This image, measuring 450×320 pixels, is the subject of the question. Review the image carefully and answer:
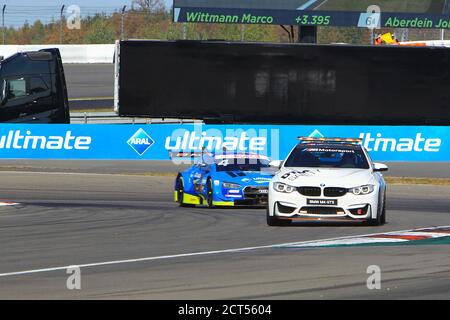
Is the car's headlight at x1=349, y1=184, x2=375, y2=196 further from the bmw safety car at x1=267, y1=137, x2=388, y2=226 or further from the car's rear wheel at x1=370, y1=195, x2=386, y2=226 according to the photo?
the car's rear wheel at x1=370, y1=195, x2=386, y2=226

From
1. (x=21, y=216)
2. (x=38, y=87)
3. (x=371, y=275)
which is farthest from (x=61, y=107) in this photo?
(x=371, y=275)

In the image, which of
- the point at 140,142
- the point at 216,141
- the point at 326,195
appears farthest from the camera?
the point at 140,142

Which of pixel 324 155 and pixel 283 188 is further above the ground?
pixel 324 155

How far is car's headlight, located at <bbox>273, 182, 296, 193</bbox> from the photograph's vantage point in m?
16.1

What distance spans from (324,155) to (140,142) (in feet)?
46.4

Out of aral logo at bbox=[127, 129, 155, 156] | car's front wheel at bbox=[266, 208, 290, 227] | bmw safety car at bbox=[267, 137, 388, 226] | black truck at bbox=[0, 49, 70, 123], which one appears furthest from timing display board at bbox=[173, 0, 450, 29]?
car's front wheel at bbox=[266, 208, 290, 227]

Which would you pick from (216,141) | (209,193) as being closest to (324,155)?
(209,193)

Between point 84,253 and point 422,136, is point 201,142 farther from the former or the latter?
point 84,253

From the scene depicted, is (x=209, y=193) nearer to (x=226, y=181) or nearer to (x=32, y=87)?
(x=226, y=181)

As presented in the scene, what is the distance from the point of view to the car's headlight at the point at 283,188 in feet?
52.8

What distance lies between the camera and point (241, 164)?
812 inches

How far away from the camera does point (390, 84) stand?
34.1 m

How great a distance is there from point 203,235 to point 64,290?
5247 mm

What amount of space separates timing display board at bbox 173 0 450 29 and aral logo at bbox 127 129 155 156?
15.3ft
